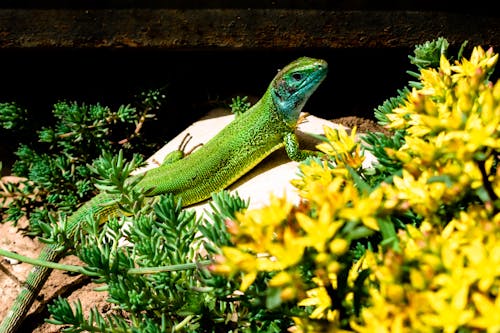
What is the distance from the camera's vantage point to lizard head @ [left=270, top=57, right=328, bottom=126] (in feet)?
12.3

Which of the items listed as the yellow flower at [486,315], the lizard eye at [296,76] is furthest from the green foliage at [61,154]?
the yellow flower at [486,315]

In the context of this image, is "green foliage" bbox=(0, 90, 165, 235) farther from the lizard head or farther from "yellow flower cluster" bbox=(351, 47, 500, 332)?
"yellow flower cluster" bbox=(351, 47, 500, 332)

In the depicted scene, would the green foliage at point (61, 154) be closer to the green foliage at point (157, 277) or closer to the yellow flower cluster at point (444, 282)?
the green foliage at point (157, 277)

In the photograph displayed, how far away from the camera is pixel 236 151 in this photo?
161 inches

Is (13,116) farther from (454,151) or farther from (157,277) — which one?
(454,151)

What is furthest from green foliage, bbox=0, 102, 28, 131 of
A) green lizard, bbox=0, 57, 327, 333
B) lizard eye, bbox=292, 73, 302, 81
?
lizard eye, bbox=292, 73, 302, 81

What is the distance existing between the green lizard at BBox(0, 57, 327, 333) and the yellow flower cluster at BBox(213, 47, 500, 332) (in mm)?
→ 2401

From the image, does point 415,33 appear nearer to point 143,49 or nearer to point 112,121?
point 143,49

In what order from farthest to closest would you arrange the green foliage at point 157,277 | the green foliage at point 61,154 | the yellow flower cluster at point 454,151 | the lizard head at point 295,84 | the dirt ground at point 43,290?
1. the green foliage at point 61,154
2. the lizard head at point 295,84
3. the dirt ground at point 43,290
4. the green foliage at point 157,277
5. the yellow flower cluster at point 454,151

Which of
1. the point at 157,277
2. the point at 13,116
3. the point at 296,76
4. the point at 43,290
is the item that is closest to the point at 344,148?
the point at 157,277

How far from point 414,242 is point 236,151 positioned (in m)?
2.82

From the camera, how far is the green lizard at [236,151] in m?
3.94

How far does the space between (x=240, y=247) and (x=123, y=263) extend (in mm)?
956

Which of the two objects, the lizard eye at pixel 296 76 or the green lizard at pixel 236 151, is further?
the green lizard at pixel 236 151
